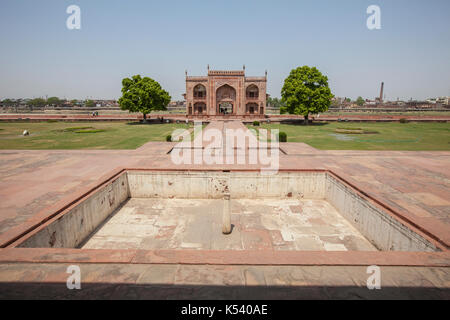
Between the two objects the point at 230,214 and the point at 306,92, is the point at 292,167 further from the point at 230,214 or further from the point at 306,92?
the point at 306,92

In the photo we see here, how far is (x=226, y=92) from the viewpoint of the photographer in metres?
37.0

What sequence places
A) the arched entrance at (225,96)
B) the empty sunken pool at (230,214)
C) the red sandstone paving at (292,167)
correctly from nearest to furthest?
the empty sunken pool at (230,214) → the red sandstone paving at (292,167) → the arched entrance at (225,96)

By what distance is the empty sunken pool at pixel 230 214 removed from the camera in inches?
207

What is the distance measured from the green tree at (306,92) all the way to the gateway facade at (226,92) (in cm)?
860

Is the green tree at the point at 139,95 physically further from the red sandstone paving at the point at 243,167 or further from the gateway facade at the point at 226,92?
the red sandstone paving at the point at 243,167

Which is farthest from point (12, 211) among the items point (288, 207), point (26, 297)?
point (288, 207)

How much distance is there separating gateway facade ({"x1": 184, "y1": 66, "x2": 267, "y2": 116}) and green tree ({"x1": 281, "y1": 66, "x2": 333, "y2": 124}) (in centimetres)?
860

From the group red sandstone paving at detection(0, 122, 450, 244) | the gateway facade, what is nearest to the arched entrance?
the gateway facade

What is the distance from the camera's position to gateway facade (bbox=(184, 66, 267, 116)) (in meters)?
35.9

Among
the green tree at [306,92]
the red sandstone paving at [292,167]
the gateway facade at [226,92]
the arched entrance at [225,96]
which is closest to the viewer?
the red sandstone paving at [292,167]

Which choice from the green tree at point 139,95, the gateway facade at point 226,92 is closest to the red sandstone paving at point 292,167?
the green tree at point 139,95

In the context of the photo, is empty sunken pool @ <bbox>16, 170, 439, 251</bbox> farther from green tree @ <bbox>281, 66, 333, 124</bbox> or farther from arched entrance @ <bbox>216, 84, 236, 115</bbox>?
arched entrance @ <bbox>216, 84, 236, 115</bbox>

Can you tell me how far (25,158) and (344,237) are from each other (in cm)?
1248

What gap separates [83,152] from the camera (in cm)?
1168
